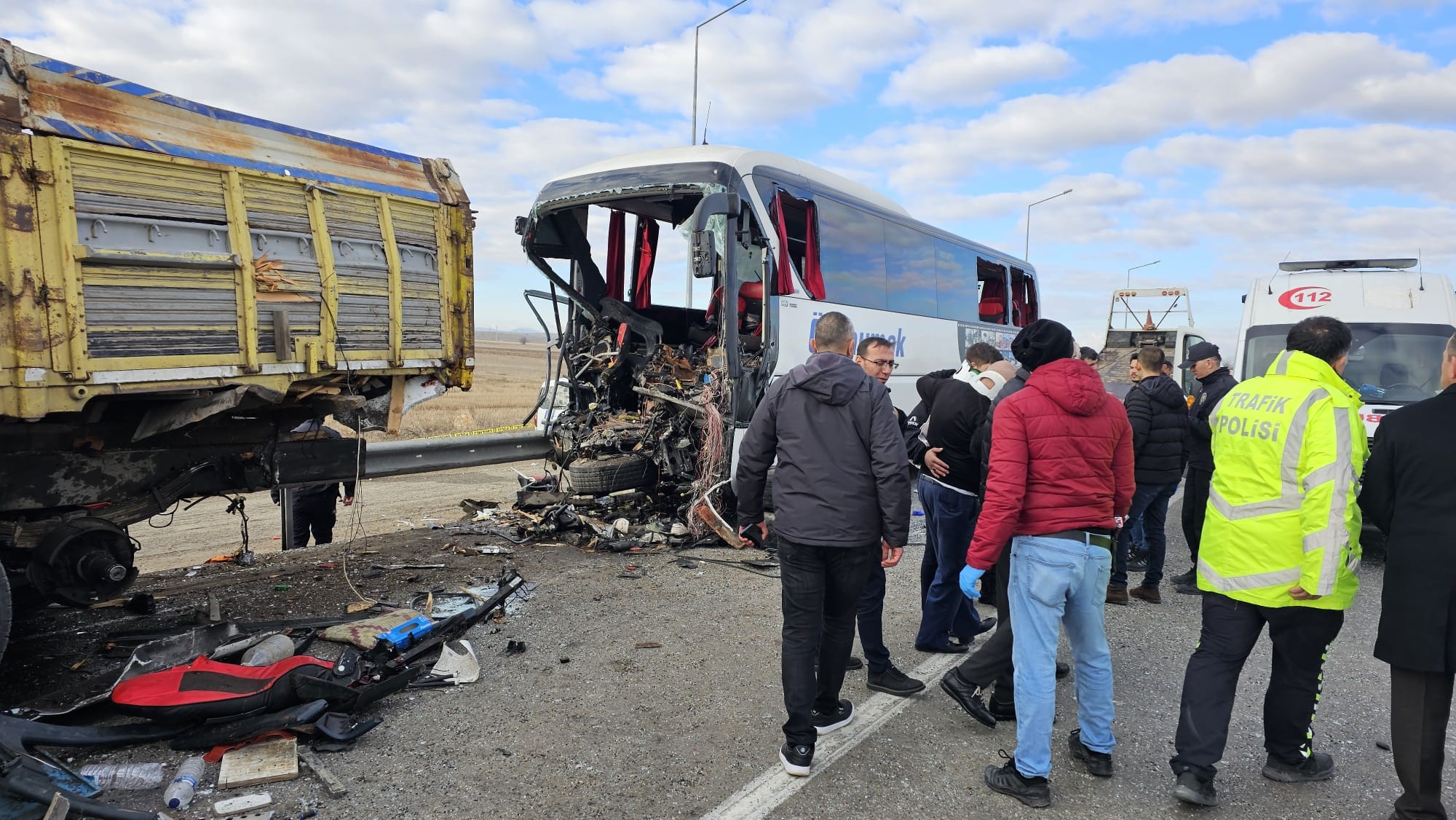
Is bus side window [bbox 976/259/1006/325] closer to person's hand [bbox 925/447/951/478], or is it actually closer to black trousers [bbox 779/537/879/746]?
person's hand [bbox 925/447/951/478]

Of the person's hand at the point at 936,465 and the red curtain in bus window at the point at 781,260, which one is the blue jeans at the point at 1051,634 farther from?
the red curtain in bus window at the point at 781,260

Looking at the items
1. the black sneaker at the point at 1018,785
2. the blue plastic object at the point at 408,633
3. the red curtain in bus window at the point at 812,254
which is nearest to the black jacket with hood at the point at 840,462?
the black sneaker at the point at 1018,785

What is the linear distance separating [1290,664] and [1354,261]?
7.61 m

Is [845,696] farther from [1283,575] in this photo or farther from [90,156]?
[90,156]

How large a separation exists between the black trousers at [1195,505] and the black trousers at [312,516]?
701 centimetres

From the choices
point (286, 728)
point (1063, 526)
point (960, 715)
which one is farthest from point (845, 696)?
point (286, 728)

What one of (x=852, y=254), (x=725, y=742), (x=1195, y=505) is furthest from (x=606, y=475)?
(x=1195, y=505)

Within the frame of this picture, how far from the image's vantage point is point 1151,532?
6078mm

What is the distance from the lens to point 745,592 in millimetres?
5992

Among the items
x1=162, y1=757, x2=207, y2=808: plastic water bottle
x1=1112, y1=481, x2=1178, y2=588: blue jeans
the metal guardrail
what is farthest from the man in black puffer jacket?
x1=162, y1=757, x2=207, y2=808: plastic water bottle

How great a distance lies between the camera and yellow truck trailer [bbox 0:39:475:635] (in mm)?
3598

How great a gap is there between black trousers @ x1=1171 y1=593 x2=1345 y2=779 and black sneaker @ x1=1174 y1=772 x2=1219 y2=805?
3cm

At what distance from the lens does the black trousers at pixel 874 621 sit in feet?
13.6

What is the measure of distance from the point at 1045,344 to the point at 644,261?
6.34 m
